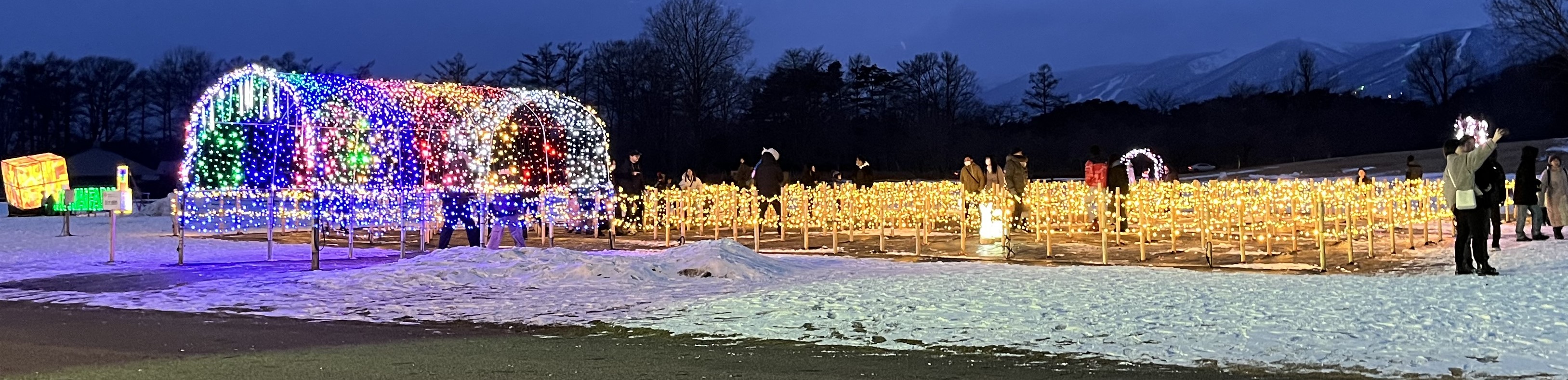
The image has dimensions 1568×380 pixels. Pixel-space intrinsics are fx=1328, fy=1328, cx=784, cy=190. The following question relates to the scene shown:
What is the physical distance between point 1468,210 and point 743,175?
15104mm

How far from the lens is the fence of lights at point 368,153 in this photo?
701 inches

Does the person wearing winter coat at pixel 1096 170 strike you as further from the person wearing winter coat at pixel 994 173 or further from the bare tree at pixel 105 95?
the bare tree at pixel 105 95

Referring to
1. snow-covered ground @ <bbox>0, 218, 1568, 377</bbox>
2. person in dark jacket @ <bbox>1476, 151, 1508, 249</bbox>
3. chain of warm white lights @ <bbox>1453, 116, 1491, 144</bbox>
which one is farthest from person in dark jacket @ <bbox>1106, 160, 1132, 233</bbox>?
chain of warm white lights @ <bbox>1453, 116, 1491, 144</bbox>

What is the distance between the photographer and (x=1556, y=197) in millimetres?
16328

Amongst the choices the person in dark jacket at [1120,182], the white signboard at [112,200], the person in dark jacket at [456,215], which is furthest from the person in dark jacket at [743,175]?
the white signboard at [112,200]

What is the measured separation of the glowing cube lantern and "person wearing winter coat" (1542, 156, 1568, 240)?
34.5 m

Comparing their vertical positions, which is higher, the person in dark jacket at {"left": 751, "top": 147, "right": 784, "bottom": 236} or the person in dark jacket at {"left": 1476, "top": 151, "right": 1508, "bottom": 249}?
the person in dark jacket at {"left": 751, "top": 147, "right": 784, "bottom": 236}

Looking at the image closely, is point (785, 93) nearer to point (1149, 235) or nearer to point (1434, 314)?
point (1149, 235)

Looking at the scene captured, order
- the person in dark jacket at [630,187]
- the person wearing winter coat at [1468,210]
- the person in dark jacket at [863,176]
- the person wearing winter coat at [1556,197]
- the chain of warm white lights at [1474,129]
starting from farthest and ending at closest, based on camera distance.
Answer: the chain of warm white lights at [1474,129] < the person in dark jacket at [863,176] < the person in dark jacket at [630,187] < the person wearing winter coat at [1556,197] < the person wearing winter coat at [1468,210]

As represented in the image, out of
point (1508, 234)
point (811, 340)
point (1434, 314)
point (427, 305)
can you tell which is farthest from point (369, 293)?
point (1508, 234)

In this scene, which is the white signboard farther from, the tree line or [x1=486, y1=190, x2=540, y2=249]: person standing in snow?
the tree line

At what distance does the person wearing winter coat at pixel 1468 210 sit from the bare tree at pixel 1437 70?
77.3m

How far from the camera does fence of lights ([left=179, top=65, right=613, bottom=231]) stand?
17812 millimetres

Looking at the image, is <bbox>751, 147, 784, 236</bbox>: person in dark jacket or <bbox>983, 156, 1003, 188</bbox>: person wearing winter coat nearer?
<bbox>751, 147, 784, 236</bbox>: person in dark jacket
